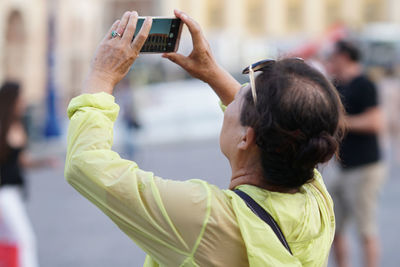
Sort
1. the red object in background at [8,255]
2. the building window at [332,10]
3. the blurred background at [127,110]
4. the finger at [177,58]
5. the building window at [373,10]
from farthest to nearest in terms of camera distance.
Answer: the building window at [332,10] → the building window at [373,10] → the blurred background at [127,110] → the red object in background at [8,255] → the finger at [177,58]

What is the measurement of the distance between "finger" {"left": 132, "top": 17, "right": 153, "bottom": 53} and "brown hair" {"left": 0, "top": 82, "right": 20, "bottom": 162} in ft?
12.5

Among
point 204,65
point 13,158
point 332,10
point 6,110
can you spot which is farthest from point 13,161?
point 332,10

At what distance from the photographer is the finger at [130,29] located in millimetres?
1698

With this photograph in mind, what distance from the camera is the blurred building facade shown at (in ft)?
75.2

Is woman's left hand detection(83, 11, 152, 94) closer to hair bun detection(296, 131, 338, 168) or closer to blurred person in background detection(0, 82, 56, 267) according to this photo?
hair bun detection(296, 131, 338, 168)

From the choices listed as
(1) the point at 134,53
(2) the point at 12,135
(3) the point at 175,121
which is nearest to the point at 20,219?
(2) the point at 12,135

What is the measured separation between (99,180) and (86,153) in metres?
0.07

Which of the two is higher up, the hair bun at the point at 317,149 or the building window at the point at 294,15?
the hair bun at the point at 317,149

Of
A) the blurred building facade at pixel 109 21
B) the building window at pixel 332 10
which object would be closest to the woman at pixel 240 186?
the blurred building facade at pixel 109 21

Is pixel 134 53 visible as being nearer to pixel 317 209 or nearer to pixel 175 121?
pixel 317 209

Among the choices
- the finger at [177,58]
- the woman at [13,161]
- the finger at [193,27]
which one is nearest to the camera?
the finger at [193,27]

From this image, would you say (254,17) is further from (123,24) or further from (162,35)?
(123,24)

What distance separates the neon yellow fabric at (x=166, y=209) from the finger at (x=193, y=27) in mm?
324

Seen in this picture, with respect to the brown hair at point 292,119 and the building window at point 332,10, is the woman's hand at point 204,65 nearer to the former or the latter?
the brown hair at point 292,119
